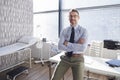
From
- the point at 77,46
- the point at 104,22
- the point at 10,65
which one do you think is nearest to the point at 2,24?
the point at 10,65

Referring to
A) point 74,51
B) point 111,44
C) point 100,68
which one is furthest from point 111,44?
point 74,51

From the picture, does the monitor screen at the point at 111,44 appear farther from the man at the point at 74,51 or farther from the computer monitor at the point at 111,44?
the man at the point at 74,51

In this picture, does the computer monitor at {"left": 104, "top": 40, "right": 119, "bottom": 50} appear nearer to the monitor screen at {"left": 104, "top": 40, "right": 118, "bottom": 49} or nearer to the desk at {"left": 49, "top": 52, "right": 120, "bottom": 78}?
the monitor screen at {"left": 104, "top": 40, "right": 118, "bottom": 49}

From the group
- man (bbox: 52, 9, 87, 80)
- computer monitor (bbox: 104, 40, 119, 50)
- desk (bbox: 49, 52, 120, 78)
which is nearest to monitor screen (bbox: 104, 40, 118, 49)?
computer monitor (bbox: 104, 40, 119, 50)

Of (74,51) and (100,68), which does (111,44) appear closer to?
(100,68)

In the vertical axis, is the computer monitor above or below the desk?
above

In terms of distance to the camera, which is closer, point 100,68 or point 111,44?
point 100,68

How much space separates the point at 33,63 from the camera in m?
4.38

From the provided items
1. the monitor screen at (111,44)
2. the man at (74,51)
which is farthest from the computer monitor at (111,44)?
the man at (74,51)

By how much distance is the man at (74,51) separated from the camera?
189 centimetres

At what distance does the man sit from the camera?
1.89m

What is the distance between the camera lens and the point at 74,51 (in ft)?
6.37

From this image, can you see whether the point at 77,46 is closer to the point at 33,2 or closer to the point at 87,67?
the point at 87,67

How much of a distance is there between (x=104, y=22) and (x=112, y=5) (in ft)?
→ 1.66
